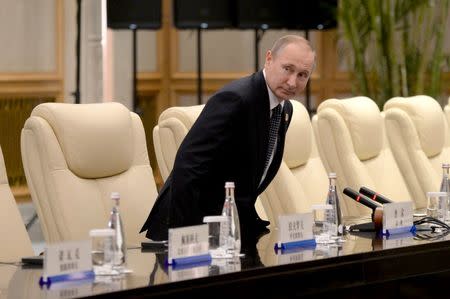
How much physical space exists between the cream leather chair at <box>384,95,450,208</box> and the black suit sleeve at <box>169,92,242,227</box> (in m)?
2.26

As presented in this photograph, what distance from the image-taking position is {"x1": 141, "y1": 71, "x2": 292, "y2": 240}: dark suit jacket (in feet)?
11.4

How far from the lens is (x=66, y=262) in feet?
7.86

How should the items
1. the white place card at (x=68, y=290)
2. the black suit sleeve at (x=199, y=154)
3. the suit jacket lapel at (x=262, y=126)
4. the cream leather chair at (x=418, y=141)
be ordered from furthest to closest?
1. the cream leather chair at (x=418, y=141)
2. the suit jacket lapel at (x=262, y=126)
3. the black suit sleeve at (x=199, y=154)
4. the white place card at (x=68, y=290)

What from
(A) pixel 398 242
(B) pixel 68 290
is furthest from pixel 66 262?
(A) pixel 398 242

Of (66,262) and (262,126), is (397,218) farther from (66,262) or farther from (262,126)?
(66,262)

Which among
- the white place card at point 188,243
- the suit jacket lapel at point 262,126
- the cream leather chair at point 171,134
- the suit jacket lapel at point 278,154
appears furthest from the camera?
the cream leather chair at point 171,134

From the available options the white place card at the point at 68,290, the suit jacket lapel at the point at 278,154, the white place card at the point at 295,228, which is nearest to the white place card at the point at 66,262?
the white place card at the point at 68,290

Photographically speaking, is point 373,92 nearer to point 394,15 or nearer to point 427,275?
point 394,15

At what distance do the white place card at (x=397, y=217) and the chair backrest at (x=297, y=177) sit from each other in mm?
1253

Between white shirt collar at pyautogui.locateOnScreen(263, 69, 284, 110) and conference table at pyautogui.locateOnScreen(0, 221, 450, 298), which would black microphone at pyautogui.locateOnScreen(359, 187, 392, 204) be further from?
white shirt collar at pyautogui.locateOnScreen(263, 69, 284, 110)

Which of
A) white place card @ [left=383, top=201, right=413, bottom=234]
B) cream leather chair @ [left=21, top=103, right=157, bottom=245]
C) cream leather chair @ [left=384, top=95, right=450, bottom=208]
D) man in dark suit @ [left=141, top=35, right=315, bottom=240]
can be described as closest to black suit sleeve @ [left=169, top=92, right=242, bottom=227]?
man in dark suit @ [left=141, top=35, right=315, bottom=240]

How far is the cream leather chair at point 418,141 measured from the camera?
5656 millimetres

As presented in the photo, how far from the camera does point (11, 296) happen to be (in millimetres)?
2293

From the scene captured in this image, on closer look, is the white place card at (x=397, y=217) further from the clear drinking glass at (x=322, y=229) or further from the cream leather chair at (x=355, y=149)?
the cream leather chair at (x=355, y=149)
